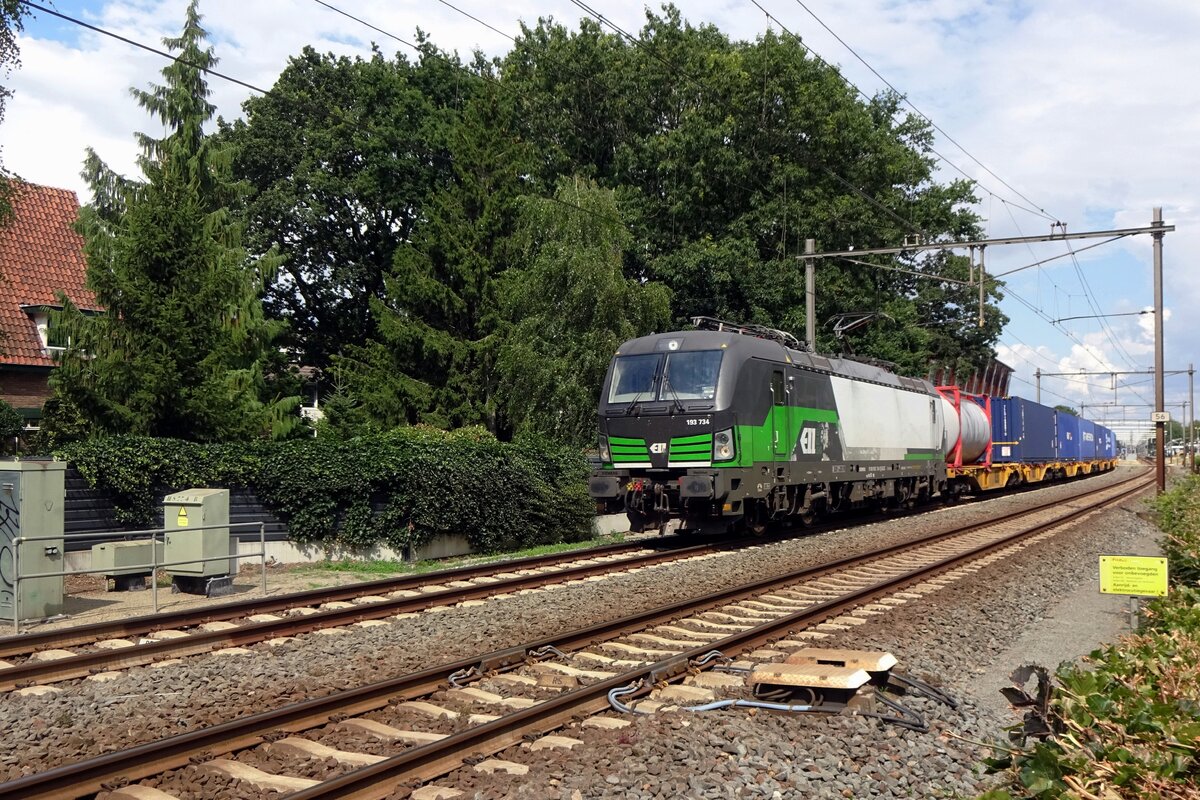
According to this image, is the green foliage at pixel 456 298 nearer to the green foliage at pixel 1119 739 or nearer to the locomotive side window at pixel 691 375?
the locomotive side window at pixel 691 375

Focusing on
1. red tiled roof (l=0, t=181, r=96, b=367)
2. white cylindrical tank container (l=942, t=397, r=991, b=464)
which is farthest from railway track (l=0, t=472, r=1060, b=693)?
red tiled roof (l=0, t=181, r=96, b=367)

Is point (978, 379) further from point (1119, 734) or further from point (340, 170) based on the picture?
point (1119, 734)

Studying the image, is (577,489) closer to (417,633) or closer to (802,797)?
(417,633)

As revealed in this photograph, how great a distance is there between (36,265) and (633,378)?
70.0ft

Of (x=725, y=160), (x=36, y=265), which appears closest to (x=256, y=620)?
(x=36, y=265)

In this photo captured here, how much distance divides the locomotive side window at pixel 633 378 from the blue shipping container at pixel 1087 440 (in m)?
45.4

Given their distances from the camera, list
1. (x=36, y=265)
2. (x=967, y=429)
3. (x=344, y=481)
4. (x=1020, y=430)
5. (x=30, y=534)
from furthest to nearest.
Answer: (x=1020, y=430)
(x=967, y=429)
(x=36, y=265)
(x=344, y=481)
(x=30, y=534)

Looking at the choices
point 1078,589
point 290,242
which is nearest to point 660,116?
point 290,242

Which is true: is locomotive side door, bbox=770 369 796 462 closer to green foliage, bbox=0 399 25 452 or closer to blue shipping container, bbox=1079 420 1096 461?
green foliage, bbox=0 399 25 452

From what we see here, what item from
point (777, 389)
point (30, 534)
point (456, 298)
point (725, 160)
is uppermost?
point (725, 160)

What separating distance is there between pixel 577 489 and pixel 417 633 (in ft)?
33.1

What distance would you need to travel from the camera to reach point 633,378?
17000 millimetres

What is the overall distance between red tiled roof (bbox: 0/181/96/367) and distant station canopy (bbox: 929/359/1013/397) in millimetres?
27499

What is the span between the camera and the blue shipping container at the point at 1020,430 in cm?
3491
